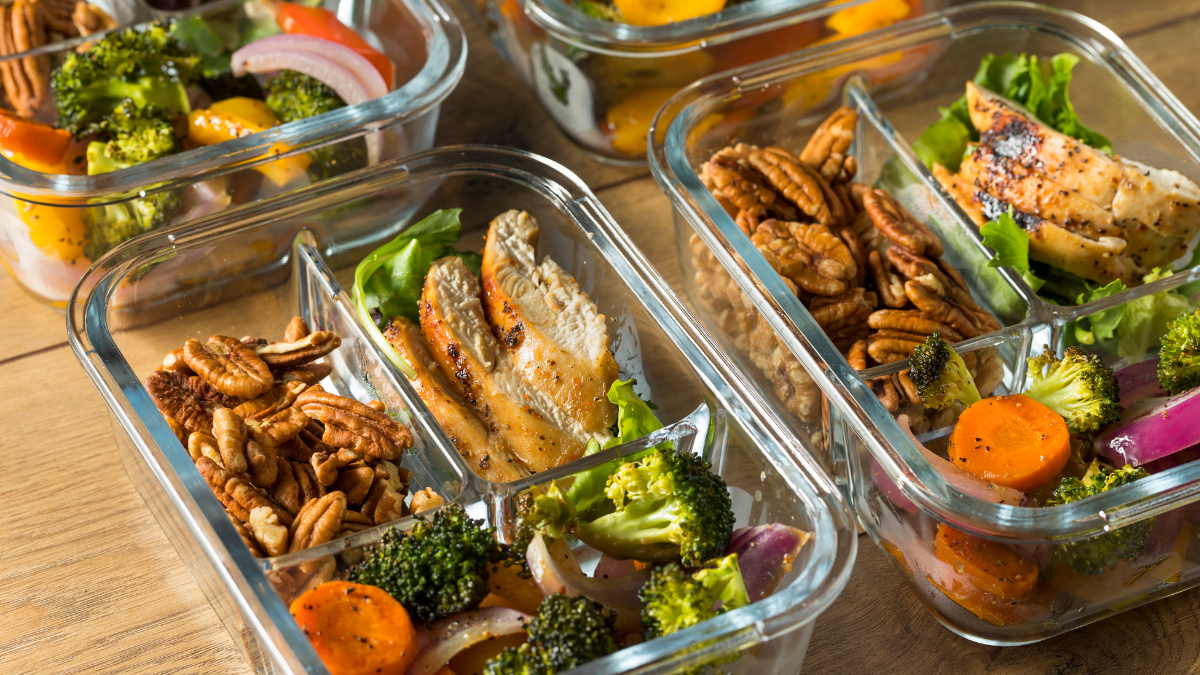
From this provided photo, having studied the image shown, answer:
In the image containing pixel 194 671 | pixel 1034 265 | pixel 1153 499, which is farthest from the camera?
pixel 1034 265

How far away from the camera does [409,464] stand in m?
1.61

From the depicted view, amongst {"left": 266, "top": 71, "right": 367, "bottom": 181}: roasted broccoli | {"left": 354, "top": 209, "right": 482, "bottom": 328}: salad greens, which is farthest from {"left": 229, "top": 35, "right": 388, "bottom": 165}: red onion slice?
{"left": 354, "top": 209, "right": 482, "bottom": 328}: salad greens

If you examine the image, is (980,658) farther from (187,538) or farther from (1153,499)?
(187,538)

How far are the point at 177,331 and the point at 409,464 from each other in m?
0.43

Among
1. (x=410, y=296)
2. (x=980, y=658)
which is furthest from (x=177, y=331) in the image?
(x=980, y=658)

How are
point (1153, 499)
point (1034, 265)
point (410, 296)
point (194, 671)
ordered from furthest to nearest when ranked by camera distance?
1. point (1034, 265)
2. point (410, 296)
3. point (194, 671)
4. point (1153, 499)

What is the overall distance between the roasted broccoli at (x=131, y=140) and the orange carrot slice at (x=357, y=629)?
1.02 m

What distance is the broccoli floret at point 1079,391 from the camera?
154 cm

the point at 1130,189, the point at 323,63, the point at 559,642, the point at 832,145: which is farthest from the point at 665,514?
the point at 323,63

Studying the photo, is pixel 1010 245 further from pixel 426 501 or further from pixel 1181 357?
pixel 426 501

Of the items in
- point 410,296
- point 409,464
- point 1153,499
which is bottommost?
point 409,464

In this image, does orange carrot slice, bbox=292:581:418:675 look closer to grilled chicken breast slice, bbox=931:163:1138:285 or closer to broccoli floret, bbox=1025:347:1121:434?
broccoli floret, bbox=1025:347:1121:434

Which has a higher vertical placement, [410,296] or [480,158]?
[480,158]

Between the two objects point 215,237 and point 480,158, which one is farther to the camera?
point 480,158
